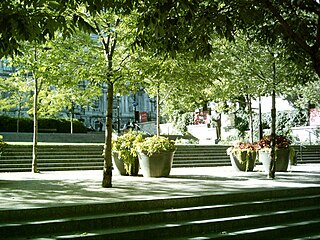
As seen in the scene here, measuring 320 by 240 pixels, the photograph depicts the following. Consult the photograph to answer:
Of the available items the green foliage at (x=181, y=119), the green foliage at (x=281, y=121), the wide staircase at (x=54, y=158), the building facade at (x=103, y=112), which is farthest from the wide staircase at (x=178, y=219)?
the building facade at (x=103, y=112)

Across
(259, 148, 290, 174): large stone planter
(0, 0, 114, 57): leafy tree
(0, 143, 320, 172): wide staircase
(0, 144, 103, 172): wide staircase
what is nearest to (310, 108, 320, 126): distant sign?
(0, 143, 320, 172): wide staircase

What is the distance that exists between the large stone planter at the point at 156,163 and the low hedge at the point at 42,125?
22018mm

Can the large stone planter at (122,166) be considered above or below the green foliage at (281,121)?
below

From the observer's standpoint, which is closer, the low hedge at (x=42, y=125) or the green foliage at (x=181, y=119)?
the low hedge at (x=42, y=125)

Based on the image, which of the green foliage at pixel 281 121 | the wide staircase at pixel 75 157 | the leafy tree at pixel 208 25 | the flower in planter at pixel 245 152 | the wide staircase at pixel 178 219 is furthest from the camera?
the green foliage at pixel 281 121

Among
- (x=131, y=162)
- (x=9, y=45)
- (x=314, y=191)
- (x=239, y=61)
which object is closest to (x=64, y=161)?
(x=131, y=162)

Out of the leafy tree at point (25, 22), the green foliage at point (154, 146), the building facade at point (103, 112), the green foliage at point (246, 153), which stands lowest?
the green foliage at point (246, 153)

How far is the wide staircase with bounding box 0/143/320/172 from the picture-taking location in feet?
56.5

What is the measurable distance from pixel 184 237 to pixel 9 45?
3686mm

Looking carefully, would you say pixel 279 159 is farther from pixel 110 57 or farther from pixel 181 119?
pixel 181 119

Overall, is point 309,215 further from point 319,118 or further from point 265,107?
point 265,107

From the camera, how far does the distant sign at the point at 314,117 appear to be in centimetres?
2933

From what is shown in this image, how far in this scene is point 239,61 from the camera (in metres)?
14.4

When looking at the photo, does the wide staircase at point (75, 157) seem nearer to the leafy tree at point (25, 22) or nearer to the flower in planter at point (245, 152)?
the flower in planter at point (245, 152)
